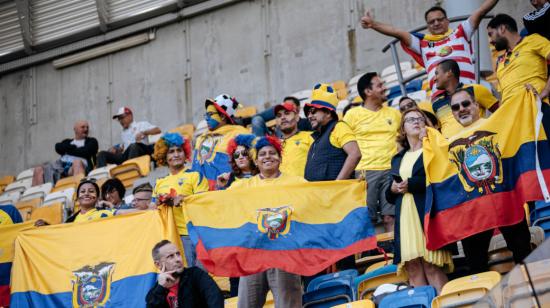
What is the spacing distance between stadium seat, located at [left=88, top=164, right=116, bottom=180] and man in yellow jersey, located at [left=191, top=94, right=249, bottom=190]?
143 inches

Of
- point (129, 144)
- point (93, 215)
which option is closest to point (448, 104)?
point (93, 215)

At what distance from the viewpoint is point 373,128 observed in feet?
29.1

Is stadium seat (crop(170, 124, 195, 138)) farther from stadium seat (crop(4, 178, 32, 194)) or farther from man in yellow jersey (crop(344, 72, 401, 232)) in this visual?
man in yellow jersey (crop(344, 72, 401, 232))

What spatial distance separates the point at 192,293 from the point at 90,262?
233 cm

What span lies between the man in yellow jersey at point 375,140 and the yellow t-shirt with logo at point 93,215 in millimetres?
2304

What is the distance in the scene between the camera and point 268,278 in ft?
23.2

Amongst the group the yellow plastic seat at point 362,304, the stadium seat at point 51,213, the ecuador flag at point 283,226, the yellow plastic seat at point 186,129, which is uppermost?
the yellow plastic seat at point 186,129

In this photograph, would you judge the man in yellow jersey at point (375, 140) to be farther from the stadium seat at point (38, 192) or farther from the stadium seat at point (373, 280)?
the stadium seat at point (38, 192)

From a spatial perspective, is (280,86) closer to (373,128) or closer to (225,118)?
(225,118)

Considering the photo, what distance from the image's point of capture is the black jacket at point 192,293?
20.0 ft

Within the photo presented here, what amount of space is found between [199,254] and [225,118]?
113 inches

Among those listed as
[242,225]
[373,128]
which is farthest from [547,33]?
[242,225]

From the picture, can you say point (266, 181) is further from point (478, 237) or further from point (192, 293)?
point (478, 237)

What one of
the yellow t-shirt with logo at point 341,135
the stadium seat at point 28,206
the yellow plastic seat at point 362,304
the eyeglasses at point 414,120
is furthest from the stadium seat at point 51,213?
the yellow plastic seat at point 362,304
